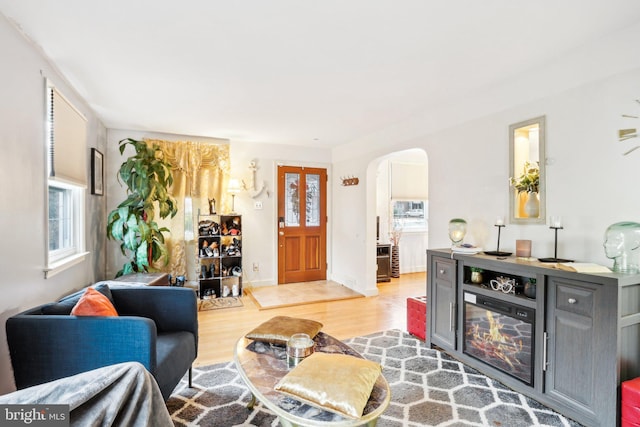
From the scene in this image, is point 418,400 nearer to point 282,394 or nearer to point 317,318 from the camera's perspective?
point 282,394

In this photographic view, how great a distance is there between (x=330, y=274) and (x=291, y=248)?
0.91m

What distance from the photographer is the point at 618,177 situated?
205cm

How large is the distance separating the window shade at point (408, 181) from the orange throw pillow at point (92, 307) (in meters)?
5.28

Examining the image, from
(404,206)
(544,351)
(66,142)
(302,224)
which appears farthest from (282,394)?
(404,206)

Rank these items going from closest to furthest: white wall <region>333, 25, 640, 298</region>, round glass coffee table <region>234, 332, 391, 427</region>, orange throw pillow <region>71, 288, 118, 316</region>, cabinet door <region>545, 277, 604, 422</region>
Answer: round glass coffee table <region>234, 332, 391, 427</region>
orange throw pillow <region>71, 288, 118, 316</region>
cabinet door <region>545, 277, 604, 422</region>
white wall <region>333, 25, 640, 298</region>

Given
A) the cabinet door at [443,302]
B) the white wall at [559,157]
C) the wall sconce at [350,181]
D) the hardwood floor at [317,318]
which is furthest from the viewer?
the wall sconce at [350,181]

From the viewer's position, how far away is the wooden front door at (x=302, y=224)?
544cm

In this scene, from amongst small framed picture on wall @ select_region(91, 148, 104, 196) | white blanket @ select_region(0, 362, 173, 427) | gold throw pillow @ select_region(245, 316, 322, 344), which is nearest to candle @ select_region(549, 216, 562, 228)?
gold throw pillow @ select_region(245, 316, 322, 344)

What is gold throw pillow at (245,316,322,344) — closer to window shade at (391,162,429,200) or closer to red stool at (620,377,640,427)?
red stool at (620,377,640,427)

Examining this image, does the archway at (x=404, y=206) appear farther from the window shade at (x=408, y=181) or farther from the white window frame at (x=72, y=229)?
the white window frame at (x=72, y=229)

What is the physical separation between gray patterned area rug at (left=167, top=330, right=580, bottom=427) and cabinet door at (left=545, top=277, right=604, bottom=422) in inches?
8.0

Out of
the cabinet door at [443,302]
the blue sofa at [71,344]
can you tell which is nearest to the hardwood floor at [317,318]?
the cabinet door at [443,302]

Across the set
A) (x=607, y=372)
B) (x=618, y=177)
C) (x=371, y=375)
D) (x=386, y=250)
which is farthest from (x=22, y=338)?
(x=386, y=250)

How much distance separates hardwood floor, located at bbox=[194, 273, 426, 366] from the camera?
310 cm
